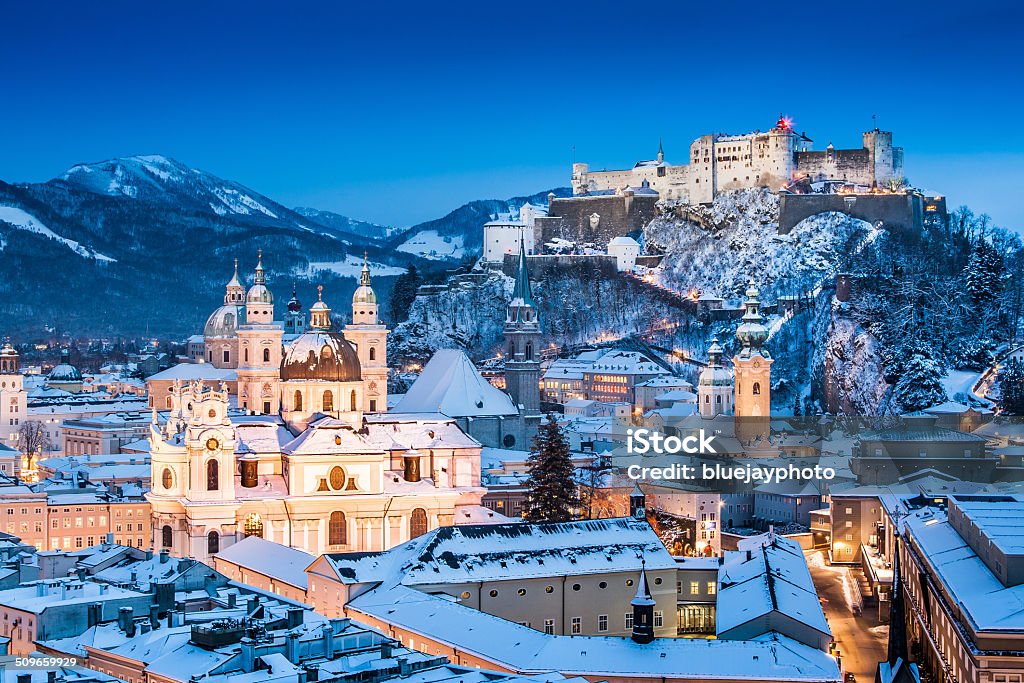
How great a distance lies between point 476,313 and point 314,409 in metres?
58.6

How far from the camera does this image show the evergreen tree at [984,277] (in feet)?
317

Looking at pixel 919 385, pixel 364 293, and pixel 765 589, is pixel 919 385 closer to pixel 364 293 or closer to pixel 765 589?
pixel 364 293

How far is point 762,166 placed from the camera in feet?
389

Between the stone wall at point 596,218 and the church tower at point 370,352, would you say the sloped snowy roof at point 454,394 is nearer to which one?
the church tower at point 370,352

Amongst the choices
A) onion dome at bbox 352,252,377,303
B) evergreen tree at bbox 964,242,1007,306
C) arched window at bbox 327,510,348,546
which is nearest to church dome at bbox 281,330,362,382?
arched window at bbox 327,510,348,546

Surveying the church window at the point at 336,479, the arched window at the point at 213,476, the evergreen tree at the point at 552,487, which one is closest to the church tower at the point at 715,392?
the evergreen tree at the point at 552,487

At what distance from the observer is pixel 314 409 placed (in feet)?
202

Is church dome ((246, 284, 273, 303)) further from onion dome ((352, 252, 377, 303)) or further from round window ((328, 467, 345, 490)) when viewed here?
round window ((328, 467, 345, 490))

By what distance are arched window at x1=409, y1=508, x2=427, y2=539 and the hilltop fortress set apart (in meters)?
63.9

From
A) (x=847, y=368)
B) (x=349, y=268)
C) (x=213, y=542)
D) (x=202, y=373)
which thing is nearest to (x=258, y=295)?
(x=213, y=542)

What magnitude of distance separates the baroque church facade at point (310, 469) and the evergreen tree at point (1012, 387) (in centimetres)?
2733

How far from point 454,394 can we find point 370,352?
498cm

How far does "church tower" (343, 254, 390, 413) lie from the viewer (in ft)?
241

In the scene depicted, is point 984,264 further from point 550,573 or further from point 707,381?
point 550,573
